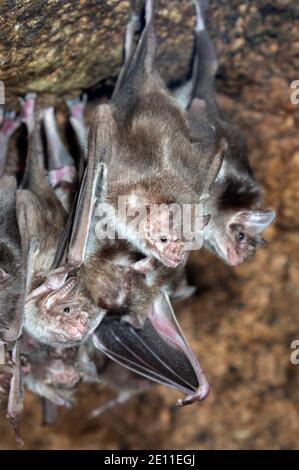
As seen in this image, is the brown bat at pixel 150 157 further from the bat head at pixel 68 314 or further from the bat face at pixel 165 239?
the bat head at pixel 68 314

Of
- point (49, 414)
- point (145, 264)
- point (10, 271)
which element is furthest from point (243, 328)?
point (10, 271)

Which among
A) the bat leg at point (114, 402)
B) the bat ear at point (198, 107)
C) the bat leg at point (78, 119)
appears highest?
the bat ear at point (198, 107)

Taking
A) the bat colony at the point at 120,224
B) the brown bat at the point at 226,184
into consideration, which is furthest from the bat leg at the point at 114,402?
the brown bat at the point at 226,184

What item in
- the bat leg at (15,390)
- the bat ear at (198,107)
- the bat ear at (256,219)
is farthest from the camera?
the bat ear at (256,219)

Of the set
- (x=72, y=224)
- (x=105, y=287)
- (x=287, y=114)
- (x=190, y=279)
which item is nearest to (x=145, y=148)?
(x=72, y=224)

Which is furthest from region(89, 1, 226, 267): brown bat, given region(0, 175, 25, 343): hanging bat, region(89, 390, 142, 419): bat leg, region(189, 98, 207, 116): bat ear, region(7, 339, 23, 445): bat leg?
region(89, 390, 142, 419): bat leg

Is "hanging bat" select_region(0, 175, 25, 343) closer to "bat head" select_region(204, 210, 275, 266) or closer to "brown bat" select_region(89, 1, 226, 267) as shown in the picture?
"brown bat" select_region(89, 1, 226, 267)

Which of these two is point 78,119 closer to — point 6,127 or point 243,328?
point 6,127
